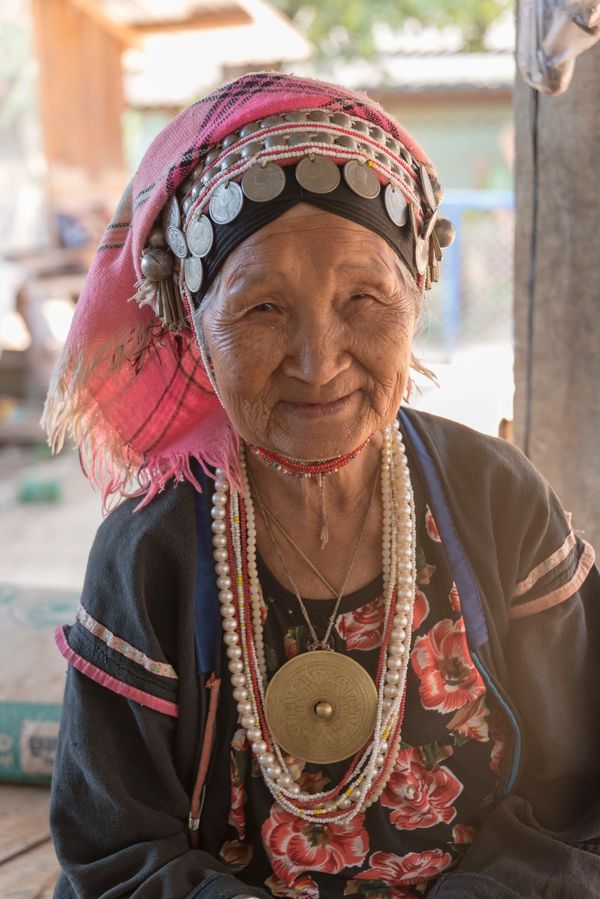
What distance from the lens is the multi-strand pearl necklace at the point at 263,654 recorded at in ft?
5.32

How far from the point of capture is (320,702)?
164 centimetres

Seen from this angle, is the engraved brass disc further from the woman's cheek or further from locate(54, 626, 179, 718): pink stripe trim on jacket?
the woman's cheek

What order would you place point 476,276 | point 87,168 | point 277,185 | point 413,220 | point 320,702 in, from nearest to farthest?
1. point 277,185
2. point 413,220
3. point 320,702
4. point 87,168
5. point 476,276

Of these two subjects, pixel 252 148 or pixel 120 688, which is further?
pixel 120 688

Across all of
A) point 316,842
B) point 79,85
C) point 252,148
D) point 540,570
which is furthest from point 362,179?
point 79,85

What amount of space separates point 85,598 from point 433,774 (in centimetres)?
68

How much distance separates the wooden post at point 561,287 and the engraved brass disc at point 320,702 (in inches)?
33.6

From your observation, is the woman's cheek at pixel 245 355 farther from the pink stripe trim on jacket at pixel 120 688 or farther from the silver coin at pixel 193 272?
the pink stripe trim on jacket at pixel 120 688

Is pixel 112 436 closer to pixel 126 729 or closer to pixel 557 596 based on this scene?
pixel 126 729

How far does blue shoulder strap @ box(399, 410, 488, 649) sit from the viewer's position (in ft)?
5.40

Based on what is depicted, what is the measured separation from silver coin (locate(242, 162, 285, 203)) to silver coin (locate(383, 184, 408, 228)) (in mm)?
171

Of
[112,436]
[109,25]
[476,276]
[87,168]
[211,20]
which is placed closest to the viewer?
[112,436]

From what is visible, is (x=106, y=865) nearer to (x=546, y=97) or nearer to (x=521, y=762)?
(x=521, y=762)

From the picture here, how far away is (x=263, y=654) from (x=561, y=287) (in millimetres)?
1135
